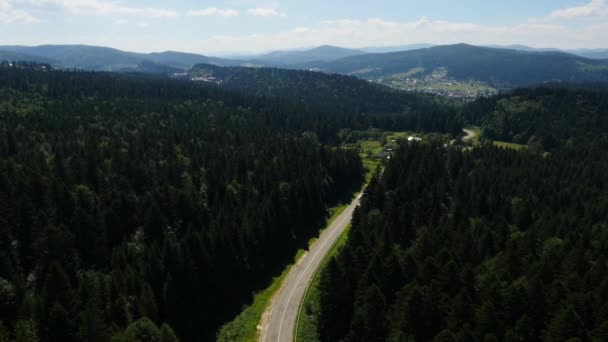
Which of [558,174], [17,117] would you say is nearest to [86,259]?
[17,117]

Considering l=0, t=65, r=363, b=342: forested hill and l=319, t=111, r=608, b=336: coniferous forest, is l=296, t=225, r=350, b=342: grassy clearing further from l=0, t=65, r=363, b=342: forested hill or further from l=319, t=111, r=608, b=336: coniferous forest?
l=0, t=65, r=363, b=342: forested hill

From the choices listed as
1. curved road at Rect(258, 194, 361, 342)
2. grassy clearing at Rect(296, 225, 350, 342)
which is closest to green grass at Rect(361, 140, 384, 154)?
curved road at Rect(258, 194, 361, 342)

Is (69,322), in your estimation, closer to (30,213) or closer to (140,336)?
(140,336)

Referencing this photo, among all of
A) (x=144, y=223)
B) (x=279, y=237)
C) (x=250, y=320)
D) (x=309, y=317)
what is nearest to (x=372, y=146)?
(x=279, y=237)

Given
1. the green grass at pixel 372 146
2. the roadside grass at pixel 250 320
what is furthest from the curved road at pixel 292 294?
the green grass at pixel 372 146

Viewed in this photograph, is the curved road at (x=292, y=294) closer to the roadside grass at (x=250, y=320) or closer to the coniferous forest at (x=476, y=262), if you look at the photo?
the roadside grass at (x=250, y=320)

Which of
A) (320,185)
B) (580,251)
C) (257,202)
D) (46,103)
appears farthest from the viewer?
(46,103)
